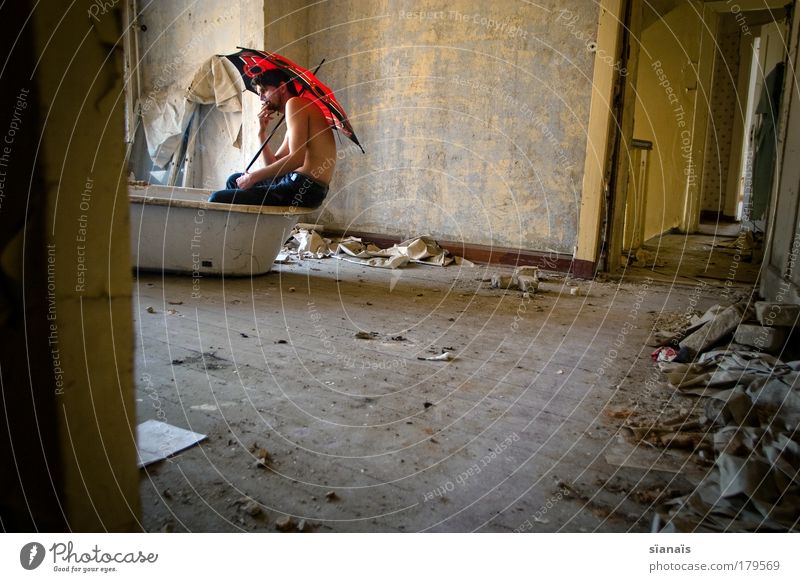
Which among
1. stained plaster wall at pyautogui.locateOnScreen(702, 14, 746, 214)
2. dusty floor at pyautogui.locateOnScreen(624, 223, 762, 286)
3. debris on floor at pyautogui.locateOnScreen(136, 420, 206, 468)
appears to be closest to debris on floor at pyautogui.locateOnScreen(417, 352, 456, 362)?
debris on floor at pyautogui.locateOnScreen(136, 420, 206, 468)

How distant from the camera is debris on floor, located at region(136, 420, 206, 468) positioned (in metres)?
1.67

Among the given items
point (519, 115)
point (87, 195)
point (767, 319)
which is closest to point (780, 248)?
point (767, 319)

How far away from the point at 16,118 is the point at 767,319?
8.78 feet

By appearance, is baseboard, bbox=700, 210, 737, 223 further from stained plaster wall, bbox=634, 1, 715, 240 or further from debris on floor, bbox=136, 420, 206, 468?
debris on floor, bbox=136, 420, 206, 468

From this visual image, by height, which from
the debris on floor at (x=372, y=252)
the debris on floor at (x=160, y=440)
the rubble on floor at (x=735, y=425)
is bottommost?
the debris on floor at (x=160, y=440)

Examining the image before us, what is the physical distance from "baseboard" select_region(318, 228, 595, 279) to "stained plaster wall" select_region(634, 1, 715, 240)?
200 centimetres

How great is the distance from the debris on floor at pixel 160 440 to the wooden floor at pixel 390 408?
0.14 feet

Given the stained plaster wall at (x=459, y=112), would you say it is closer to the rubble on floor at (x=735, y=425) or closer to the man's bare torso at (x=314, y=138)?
the man's bare torso at (x=314, y=138)

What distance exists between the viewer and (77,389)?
94 centimetres

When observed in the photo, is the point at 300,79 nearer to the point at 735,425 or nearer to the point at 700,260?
the point at 735,425

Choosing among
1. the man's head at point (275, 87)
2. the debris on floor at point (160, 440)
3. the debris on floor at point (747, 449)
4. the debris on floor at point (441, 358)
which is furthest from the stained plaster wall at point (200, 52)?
the debris on floor at point (747, 449)

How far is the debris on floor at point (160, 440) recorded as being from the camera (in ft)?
5.47

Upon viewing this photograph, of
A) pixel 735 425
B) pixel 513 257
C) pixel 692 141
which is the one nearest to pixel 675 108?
pixel 692 141

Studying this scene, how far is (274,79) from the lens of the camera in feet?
14.2
